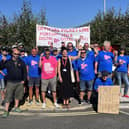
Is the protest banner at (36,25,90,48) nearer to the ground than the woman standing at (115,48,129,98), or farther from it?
farther from it

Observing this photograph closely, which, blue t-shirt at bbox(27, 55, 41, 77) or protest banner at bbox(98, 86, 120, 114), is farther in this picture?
blue t-shirt at bbox(27, 55, 41, 77)

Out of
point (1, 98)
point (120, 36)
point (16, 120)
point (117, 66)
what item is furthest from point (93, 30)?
point (16, 120)

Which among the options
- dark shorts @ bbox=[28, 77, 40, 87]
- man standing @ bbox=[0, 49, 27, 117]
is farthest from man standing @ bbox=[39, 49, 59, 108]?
man standing @ bbox=[0, 49, 27, 117]

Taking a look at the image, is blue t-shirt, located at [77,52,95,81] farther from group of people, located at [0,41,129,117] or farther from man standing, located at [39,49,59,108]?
man standing, located at [39,49,59,108]

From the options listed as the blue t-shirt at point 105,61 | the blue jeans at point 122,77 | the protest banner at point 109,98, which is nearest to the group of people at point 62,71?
the blue t-shirt at point 105,61

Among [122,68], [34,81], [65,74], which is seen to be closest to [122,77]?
[122,68]

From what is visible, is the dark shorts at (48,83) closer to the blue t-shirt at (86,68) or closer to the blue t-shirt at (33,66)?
the blue t-shirt at (33,66)

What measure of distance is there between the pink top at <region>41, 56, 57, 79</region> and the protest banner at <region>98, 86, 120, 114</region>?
1.48 metres

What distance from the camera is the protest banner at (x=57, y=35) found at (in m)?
10.7

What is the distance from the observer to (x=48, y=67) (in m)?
7.60

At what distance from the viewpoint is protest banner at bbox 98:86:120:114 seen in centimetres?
713

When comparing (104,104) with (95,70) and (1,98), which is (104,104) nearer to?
(95,70)

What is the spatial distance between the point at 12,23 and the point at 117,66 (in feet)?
26.3

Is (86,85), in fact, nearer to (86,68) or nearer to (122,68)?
(86,68)
